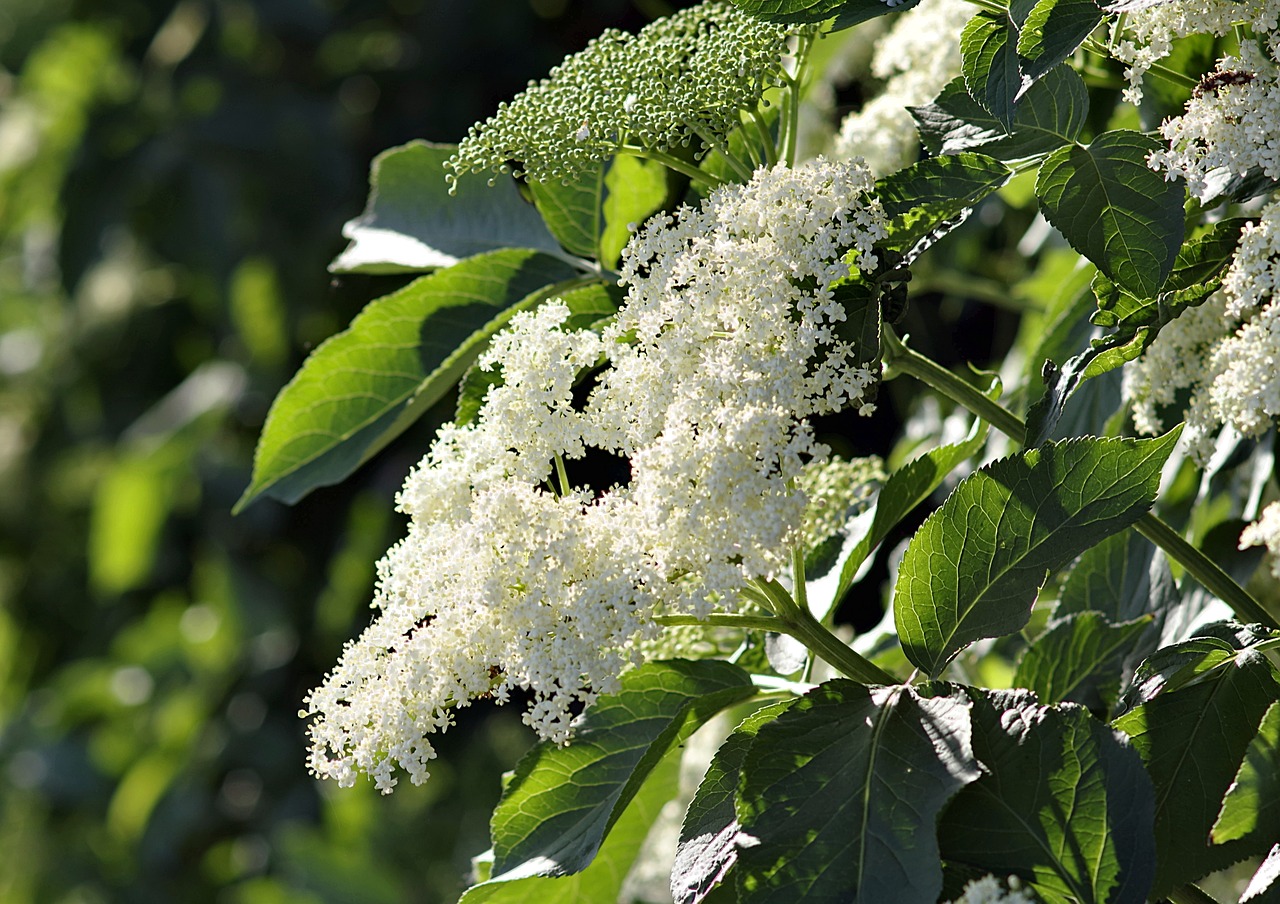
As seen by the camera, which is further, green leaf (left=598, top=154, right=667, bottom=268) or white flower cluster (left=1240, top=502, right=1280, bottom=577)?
green leaf (left=598, top=154, right=667, bottom=268)

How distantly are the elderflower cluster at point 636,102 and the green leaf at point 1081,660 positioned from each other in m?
0.32

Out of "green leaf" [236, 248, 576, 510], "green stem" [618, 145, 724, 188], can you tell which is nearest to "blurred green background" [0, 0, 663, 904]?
"green leaf" [236, 248, 576, 510]

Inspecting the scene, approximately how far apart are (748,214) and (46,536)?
375cm

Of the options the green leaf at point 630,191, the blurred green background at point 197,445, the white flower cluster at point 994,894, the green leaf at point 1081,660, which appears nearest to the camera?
the white flower cluster at point 994,894

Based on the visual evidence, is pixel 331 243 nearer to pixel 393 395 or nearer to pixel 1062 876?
pixel 393 395

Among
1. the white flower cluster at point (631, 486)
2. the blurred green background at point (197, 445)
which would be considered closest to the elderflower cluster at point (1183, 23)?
the white flower cluster at point (631, 486)

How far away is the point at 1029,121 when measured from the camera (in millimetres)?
581

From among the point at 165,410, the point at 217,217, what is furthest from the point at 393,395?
the point at 165,410

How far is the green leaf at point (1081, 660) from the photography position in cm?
69

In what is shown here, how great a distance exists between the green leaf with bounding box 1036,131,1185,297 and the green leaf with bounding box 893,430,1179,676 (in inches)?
3.5

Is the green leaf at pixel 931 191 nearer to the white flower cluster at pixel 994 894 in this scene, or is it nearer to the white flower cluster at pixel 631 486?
the white flower cluster at pixel 631 486

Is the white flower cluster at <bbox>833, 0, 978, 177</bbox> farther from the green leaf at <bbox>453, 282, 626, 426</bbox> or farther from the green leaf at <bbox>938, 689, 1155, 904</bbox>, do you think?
the green leaf at <bbox>938, 689, 1155, 904</bbox>

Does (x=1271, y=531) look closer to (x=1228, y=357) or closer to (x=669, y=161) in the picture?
(x=1228, y=357)

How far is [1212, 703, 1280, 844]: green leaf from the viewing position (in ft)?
1.74
